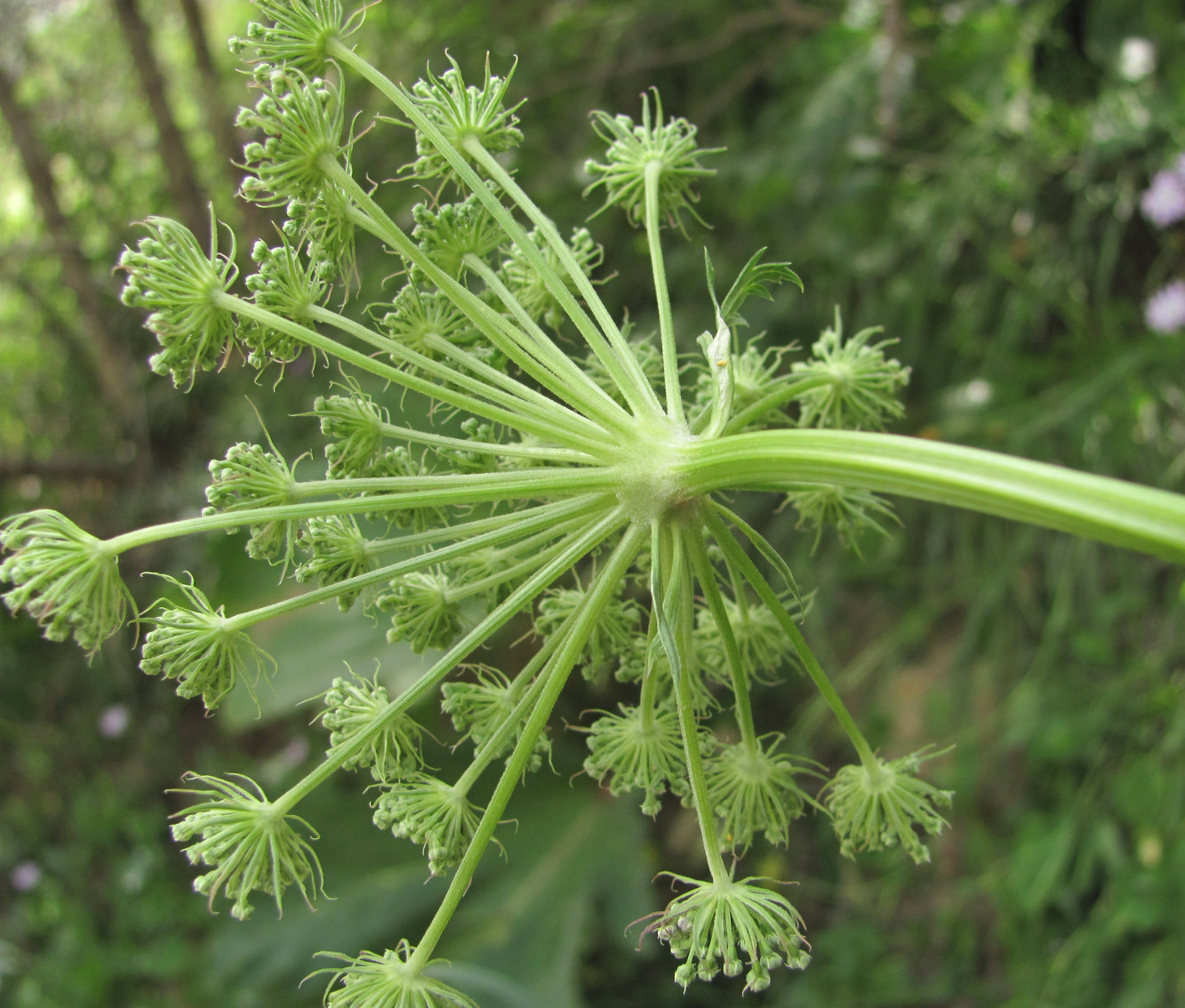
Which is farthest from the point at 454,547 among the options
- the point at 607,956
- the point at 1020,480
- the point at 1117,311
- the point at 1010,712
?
the point at 607,956

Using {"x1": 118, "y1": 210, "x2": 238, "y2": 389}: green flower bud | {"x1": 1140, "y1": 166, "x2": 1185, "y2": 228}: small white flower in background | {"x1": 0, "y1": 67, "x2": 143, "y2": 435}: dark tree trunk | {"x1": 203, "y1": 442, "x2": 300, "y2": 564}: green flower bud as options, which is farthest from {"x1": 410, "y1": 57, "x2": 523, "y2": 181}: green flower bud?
{"x1": 0, "y1": 67, "x2": 143, "y2": 435}: dark tree trunk

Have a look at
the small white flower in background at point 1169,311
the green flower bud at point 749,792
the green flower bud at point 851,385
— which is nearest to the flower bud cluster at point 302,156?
the green flower bud at point 851,385

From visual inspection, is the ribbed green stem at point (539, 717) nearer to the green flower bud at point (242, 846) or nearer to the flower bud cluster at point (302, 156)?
the green flower bud at point (242, 846)

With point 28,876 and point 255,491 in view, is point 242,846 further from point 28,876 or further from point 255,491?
point 28,876

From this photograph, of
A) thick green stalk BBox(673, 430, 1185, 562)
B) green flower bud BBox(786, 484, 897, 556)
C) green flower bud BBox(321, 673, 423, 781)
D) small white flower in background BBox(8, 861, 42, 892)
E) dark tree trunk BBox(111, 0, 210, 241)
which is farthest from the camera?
small white flower in background BBox(8, 861, 42, 892)

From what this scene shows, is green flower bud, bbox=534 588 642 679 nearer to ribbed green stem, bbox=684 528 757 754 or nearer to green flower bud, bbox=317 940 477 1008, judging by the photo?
ribbed green stem, bbox=684 528 757 754

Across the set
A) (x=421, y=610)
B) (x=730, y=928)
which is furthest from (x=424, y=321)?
(x=730, y=928)

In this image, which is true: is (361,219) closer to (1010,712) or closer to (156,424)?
(1010,712)

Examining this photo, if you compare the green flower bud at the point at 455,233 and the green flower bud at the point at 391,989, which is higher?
the green flower bud at the point at 455,233
